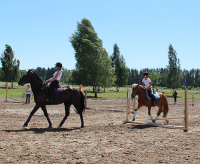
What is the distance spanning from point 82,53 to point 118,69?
115 ft

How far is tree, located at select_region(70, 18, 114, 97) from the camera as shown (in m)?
41.1

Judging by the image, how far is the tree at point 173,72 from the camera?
206 feet

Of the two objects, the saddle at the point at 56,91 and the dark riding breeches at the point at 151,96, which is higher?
the saddle at the point at 56,91

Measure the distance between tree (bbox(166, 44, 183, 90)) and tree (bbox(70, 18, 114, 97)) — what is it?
2916 centimetres

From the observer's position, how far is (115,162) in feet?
15.6

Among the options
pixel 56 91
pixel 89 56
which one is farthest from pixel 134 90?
pixel 89 56

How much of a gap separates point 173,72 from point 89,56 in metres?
34.3

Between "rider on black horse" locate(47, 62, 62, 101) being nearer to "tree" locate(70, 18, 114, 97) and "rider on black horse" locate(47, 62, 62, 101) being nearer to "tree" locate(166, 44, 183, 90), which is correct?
"tree" locate(70, 18, 114, 97)

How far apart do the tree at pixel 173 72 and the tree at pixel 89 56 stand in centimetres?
2916

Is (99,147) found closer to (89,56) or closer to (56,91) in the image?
(56,91)

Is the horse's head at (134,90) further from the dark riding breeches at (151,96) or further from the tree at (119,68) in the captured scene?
the tree at (119,68)

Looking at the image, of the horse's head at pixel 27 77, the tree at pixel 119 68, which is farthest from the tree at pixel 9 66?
the horse's head at pixel 27 77

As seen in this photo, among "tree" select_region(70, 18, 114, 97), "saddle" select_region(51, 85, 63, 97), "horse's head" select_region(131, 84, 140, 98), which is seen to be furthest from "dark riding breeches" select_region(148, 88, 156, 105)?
"tree" select_region(70, 18, 114, 97)

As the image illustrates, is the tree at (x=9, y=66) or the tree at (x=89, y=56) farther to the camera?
the tree at (x=9, y=66)
